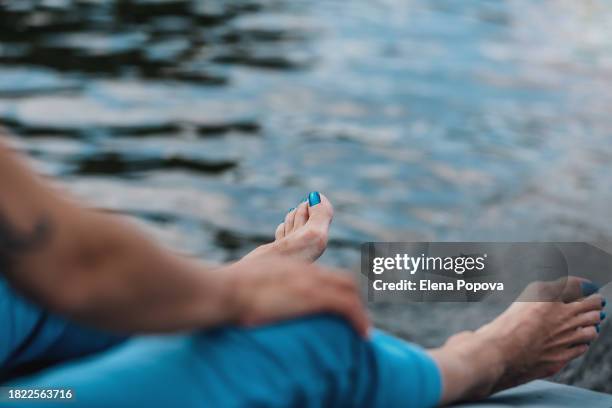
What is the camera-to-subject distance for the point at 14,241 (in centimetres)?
125

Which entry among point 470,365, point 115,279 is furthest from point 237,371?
point 470,365

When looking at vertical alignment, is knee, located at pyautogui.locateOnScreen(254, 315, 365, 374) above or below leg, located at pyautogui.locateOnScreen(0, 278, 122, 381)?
above

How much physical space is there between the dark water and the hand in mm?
2089

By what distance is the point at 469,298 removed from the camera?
333 centimetres

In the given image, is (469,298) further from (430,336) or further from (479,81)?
(479,81)

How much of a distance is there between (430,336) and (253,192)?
78.3 inches

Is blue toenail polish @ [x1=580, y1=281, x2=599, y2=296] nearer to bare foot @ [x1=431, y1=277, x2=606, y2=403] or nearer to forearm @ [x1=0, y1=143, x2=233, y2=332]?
bare foot @ [x1=431, y1=277, x2=606, y2=403]

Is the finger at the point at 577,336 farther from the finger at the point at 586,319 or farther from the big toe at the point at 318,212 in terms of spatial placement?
the big toe at the point at 318,212

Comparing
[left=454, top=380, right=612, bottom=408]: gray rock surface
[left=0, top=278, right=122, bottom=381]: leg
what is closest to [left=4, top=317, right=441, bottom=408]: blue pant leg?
[left=0, top=278, right=122, bottom=381]: leg

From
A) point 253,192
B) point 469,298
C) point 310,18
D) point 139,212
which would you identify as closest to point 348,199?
point 253,192

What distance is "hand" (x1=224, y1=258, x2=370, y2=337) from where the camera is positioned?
1.51 metres

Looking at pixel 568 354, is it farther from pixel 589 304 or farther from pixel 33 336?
pixel 33 336

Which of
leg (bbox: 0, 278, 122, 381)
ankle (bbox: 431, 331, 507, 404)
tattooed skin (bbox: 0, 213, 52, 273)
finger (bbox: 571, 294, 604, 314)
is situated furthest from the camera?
finger (bbox: 571, 294, 604, 314)

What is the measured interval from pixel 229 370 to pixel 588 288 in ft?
4.42
